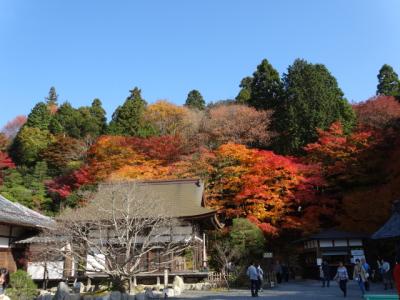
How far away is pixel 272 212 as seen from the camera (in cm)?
2488

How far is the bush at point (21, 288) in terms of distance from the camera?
1496 cm

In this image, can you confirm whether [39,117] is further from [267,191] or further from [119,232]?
[119,232]

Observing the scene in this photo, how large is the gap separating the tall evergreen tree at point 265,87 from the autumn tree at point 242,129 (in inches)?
106

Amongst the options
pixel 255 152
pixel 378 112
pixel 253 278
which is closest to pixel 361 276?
pixel 253 278

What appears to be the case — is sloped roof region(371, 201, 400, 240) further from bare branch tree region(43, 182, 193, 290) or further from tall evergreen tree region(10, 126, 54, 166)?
tall evergreen tree region(10, 126, 54, 166)

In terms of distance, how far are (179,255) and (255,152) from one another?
9.67 metres

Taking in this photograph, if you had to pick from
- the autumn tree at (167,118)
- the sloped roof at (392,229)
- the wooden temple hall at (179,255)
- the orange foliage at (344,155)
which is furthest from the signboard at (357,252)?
the autumn tree at (167,118)

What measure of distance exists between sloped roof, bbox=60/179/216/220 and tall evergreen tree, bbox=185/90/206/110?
27.2 m

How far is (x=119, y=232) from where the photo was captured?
16.1 meters

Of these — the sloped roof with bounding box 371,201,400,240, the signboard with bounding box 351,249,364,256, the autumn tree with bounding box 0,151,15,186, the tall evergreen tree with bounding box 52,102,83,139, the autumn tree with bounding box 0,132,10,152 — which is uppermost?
the tall evergreen tree with bounding box 52,102,83,139

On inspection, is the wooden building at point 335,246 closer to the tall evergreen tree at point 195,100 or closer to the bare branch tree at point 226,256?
the bare branch tree at point 226,256

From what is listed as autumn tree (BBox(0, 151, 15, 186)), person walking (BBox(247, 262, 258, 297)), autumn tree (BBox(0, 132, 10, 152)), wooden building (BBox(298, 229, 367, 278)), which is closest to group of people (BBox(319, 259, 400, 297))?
person walking (BBox(247, 262, 258, 297))

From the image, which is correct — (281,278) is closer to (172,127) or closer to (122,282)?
(122,282)

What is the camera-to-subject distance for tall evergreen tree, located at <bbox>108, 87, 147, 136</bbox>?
40719mm
